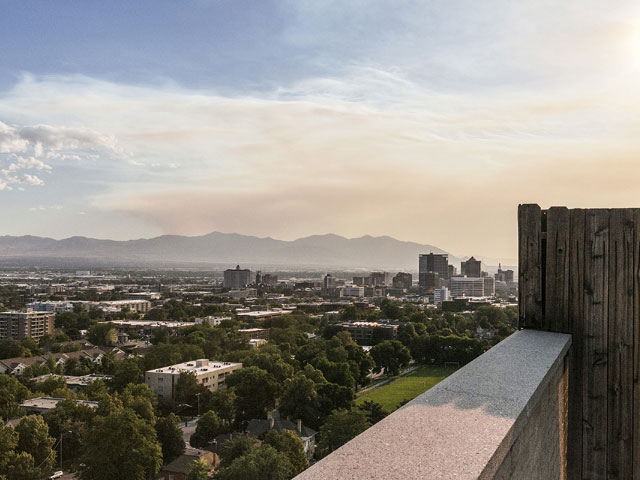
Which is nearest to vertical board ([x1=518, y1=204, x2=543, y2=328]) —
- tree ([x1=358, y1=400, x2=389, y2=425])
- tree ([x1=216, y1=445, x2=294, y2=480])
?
tree ([x1=216, y1=445, x2=294, y2=480])

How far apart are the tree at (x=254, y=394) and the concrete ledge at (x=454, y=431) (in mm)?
22111

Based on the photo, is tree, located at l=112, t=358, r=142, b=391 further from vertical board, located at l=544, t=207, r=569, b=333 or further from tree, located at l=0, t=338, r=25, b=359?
vertical board, located at l=544, t=207, r=569, b=333

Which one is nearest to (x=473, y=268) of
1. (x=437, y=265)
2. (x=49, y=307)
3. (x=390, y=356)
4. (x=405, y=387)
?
(x=437, y=265)

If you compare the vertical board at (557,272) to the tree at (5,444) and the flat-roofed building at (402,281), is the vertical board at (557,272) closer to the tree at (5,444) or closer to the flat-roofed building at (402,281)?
the tree at (5,444)

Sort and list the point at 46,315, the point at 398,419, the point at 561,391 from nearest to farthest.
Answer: the point at 398,419, the point at 561,391, the point at 46,315

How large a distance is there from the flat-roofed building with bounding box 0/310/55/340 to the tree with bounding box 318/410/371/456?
132 ft

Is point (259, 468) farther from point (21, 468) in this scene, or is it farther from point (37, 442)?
point (37, 442)

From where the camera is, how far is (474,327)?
1853 inches

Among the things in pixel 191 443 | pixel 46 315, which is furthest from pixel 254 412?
pixel 46 315

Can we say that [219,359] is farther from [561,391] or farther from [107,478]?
[561,391]

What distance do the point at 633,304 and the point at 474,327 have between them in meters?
46.7

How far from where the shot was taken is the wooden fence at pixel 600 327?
231cm

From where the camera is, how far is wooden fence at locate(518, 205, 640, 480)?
Answer: 2.31m

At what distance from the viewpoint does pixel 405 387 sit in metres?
29.8
